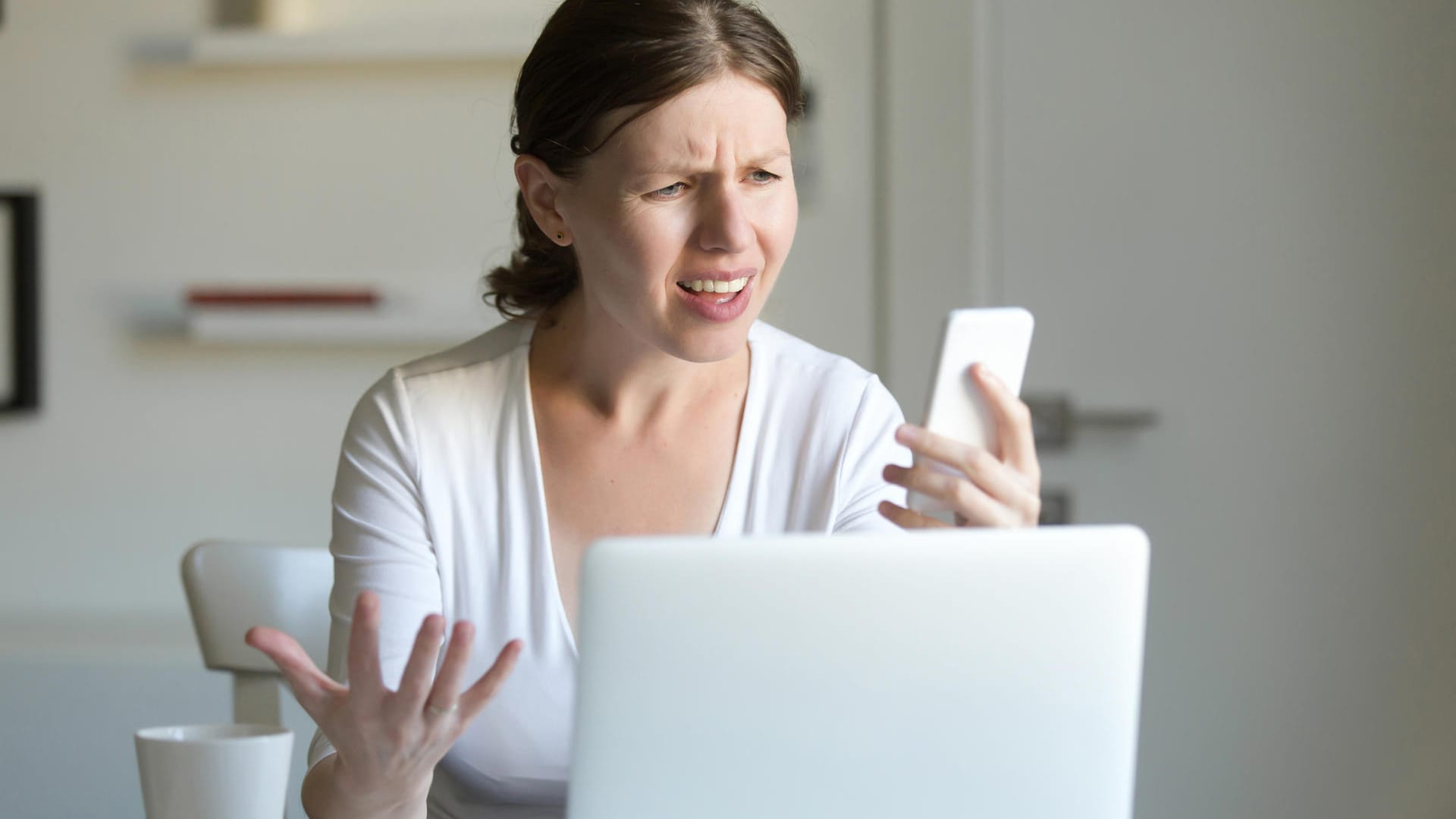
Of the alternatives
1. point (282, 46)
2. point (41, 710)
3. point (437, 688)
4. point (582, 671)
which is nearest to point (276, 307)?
point (282, 46)

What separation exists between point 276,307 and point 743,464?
1.44 metres

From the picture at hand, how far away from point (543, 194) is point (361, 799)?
1.93ft

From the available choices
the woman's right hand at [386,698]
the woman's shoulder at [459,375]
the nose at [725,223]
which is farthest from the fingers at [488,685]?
the woman's shoulder at [459,375]

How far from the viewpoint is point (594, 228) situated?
3.82ft

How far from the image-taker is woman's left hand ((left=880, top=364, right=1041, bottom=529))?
2.82ft

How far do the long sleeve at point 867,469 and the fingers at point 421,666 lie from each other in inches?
22.4

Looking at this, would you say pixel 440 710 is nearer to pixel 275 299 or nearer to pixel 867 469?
pixel 867 469

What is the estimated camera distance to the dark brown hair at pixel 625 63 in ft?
3.66

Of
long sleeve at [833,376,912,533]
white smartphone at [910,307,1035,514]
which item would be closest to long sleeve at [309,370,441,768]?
long sleeve at [833,376,912,533]

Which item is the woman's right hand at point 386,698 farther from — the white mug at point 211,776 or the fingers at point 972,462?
the fingers at point 972,462

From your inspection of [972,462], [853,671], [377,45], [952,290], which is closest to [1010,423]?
[972,462]

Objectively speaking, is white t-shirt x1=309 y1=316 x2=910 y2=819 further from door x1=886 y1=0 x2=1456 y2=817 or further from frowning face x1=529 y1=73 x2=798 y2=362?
door x1=886 y1=0 x2=1456 y2=817

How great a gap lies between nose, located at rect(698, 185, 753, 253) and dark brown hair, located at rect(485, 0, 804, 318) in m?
0.09

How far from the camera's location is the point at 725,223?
1093 mm
